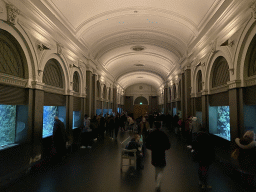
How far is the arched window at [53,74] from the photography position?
7.62 metres

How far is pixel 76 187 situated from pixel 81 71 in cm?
793

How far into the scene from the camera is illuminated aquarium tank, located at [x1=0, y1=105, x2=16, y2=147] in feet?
17.8

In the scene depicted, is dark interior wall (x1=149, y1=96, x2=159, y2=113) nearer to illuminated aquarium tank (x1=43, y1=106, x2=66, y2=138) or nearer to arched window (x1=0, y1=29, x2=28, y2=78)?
illuminated aquarium tank (x1=43, y1=106, x2=66, y2=138)

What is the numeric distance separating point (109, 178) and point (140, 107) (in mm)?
29247

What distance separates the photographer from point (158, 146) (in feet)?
14.6

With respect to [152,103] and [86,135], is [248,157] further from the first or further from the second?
[152,103]

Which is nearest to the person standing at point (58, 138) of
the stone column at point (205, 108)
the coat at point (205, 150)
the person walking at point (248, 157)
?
the coat at point (205, 150)

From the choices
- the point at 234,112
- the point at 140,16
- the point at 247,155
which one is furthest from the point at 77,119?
the point at 247,155

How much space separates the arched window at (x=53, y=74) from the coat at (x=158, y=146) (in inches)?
204

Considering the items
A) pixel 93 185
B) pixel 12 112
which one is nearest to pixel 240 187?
pixel 93 185

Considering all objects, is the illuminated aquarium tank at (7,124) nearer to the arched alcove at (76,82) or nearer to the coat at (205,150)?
the arched alcove at (76,82)

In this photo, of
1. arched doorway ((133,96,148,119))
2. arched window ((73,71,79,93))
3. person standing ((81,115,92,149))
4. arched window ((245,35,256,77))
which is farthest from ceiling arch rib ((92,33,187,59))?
arched doorway ((133,96,148,119))

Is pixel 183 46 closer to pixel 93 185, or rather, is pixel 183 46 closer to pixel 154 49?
pixel 154 49

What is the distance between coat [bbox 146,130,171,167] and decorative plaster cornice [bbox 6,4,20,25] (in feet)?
16.3
